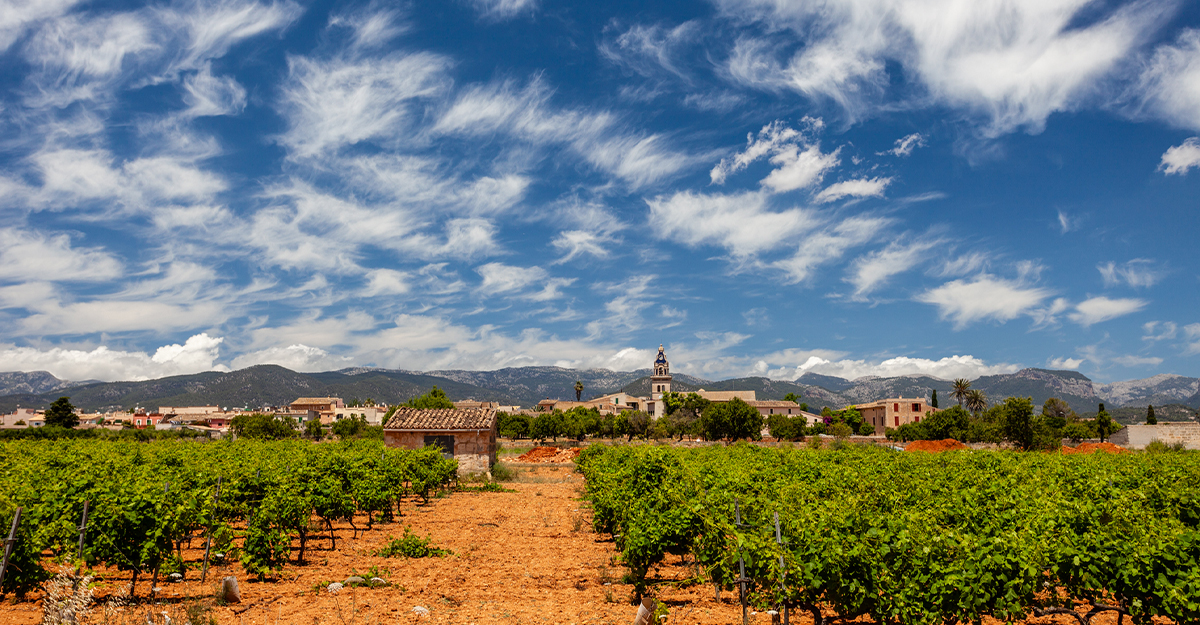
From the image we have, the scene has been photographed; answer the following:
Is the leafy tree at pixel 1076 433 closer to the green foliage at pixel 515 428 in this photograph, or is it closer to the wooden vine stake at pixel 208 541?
the green foliage at pixel 515 428

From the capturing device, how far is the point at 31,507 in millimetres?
10492

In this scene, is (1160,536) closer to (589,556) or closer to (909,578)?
(909,578)

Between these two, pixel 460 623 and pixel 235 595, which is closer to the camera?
pixel 460 623

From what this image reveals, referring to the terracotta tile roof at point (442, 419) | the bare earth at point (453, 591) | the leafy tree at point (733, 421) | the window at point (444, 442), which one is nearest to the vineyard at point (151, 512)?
the bare earth at point (453, 591)

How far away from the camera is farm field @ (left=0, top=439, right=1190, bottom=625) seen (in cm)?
1007

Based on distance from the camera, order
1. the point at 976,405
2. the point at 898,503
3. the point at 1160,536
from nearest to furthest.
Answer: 1. the point at 1160,536
2. the point at 898,503
3. the point at 976,405

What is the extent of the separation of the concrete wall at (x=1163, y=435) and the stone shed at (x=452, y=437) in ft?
208

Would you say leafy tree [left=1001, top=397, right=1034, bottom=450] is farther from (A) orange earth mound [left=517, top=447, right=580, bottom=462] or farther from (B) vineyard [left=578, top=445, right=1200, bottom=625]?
(B) vineyard [left=578, top=445, right=1200, bottom=625]

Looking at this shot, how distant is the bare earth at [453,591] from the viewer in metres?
9.99

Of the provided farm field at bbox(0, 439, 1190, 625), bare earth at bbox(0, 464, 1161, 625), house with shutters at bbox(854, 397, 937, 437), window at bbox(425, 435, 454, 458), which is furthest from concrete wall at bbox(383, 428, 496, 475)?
house with shutters at bbox(854, 397, 937, 437)

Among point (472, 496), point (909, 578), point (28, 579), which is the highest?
point (909, 578)

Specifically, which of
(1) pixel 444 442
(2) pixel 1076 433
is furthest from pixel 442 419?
(2) pixel 1076 433

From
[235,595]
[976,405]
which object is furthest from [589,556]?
[976,405]

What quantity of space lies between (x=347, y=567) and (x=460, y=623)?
5.75m
